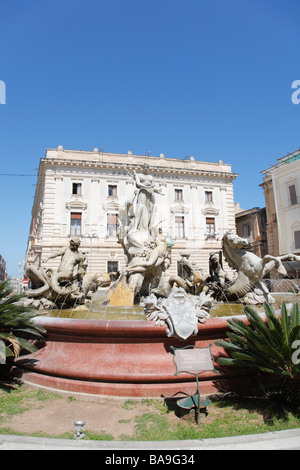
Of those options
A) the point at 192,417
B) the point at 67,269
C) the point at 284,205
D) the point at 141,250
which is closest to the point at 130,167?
the point at 284,205

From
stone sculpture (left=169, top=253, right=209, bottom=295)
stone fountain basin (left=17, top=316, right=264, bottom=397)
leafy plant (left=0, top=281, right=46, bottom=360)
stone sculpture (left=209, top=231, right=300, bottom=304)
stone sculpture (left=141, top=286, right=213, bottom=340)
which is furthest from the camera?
stone sculpture (left=169, top=253, right=209, bottom=295)

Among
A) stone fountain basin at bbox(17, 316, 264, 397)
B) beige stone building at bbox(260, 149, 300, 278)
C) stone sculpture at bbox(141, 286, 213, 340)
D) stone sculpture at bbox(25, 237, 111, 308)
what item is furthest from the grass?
beige stone building at bbox(260, 149, 300, 278)

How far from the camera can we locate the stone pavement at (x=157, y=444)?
2.62m

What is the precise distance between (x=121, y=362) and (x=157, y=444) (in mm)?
1686

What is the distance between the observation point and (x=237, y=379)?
171 inches

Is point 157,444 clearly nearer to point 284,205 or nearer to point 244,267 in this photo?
point 244,267

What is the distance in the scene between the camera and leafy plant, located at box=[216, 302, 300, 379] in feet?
12.1

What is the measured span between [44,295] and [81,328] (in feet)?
9.26

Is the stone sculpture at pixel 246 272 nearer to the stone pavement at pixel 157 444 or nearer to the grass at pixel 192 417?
the grass at pixel 192 417

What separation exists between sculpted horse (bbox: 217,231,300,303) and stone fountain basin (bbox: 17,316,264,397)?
263cm

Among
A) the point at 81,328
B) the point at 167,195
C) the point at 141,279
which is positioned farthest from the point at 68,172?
the point at 81,328

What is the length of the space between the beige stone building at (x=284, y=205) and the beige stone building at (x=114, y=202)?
4616 mm

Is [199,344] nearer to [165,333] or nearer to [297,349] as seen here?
[165,333]

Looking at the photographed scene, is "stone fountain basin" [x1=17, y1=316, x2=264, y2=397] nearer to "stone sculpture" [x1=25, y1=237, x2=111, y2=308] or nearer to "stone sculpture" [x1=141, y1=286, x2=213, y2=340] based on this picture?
"stone sculpture" [x1=141, y1=286, x2=213, y2=340]
